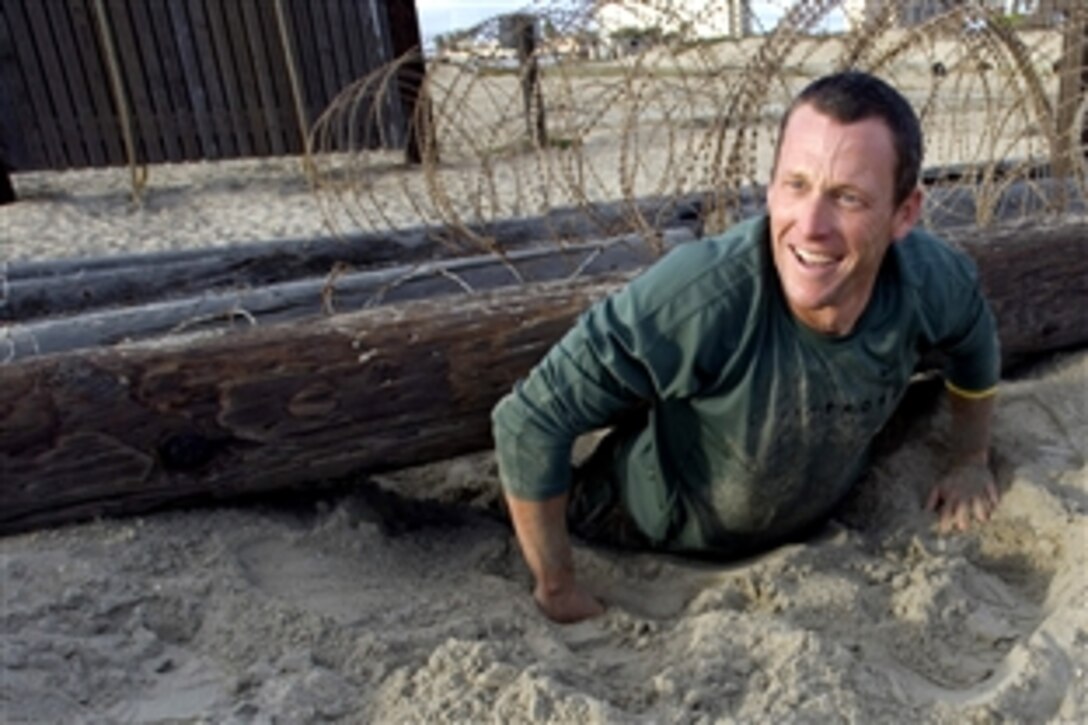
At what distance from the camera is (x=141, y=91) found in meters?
9.42

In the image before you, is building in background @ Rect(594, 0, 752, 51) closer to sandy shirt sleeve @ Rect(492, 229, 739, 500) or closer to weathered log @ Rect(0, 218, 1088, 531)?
weathered log @ Rect(0, 218, 1088, 531)

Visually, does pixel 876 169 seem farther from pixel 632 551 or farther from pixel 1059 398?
pixel 1059 398

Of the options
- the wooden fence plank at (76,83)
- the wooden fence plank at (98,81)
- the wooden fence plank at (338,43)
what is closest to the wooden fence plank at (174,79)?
the wooden fence plank at (98,81)

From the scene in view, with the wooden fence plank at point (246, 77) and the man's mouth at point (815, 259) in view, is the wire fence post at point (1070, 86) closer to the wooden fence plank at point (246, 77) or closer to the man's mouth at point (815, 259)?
the man's mouth at point (815, 259)

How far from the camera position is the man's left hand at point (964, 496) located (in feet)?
7.77

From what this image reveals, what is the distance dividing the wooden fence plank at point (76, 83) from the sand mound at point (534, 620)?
838 cm

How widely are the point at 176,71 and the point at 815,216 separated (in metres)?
9.42

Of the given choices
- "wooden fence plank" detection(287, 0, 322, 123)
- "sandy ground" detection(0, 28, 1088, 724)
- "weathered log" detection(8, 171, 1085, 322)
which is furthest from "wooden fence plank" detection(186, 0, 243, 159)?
"sandy ground" detection(0, 28, 1088, 724)

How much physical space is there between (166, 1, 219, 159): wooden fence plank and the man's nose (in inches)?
362

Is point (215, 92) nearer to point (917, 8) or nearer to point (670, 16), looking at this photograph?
point (670, 16)

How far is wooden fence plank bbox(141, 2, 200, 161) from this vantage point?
9344mm

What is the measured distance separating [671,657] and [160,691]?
40.2 inches

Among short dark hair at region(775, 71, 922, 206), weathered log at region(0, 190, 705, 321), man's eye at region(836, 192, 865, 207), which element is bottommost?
weathered log at region(0, 190, 705, 321)

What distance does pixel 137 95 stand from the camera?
9.40 metres
